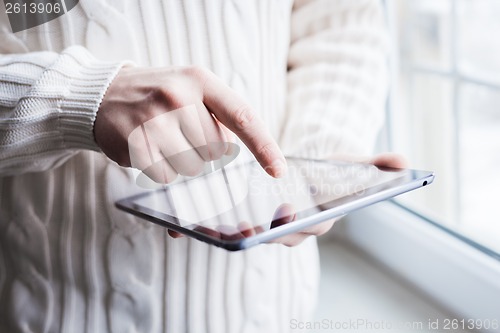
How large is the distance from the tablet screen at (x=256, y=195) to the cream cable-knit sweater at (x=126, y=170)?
46 mm

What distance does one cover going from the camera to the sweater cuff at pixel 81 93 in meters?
0.27

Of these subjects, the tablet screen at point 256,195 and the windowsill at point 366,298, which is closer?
the tablet screen at point 256,195

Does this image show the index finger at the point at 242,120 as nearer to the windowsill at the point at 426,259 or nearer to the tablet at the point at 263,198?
the tablet at the point at 263,198

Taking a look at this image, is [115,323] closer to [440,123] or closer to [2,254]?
[2,254]

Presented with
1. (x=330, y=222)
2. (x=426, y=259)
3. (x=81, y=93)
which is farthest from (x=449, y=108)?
(x=81, y=93)

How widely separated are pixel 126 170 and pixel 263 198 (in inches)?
3.8

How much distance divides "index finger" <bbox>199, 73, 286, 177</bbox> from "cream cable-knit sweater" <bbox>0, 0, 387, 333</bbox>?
0.19ft

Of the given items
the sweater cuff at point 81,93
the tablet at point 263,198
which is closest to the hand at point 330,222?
the tablet at point 263,198

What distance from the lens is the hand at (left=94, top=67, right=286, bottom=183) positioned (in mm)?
253

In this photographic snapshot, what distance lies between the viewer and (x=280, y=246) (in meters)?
0.40

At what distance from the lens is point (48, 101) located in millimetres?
286

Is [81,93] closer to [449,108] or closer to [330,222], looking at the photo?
[330,222]

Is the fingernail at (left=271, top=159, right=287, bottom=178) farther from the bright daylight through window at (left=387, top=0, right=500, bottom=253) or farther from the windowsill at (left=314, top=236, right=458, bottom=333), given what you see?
the bright daylight through window at (left=387, top=0, right=500, bottom=253)

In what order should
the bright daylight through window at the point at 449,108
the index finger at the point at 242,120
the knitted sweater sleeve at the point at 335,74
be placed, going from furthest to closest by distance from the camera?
the bright daylight through window at the point at 449,108 → the knitted sweater sleeve at the point at 335,74 → the index finger at the point at 242,120
